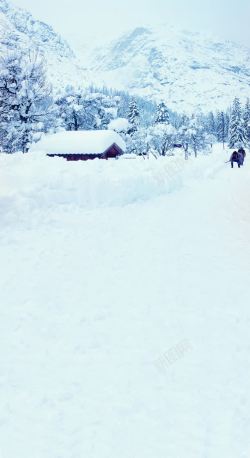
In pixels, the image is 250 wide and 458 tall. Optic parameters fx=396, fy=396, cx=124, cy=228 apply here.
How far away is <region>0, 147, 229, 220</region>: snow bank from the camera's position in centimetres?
1049

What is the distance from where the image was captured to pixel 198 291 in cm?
619

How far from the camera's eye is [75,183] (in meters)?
12.0

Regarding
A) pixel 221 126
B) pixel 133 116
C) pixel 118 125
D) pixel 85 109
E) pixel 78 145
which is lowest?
pixel 221 126

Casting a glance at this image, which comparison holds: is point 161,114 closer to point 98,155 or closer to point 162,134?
point 162,134

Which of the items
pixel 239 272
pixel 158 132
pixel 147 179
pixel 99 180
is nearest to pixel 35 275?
pixel 239 272

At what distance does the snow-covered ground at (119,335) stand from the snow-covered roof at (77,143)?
63.0ft

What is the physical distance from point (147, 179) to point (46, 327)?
36.0 feet

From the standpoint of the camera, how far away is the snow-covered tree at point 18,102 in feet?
102

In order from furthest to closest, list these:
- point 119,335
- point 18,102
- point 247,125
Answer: point 247,125, point 18,102, point 119,335

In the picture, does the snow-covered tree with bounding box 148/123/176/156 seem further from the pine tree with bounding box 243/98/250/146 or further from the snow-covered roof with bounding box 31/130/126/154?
the snow-covered roof with bounding box 31/130/126/154

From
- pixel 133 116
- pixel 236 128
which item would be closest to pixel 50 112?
pixel 133 116

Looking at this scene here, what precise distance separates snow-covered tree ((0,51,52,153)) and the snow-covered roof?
185cm

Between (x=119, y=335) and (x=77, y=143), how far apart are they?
26347mm

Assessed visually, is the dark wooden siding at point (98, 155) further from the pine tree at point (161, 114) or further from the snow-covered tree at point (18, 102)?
the pine tree at point (161, 114)
